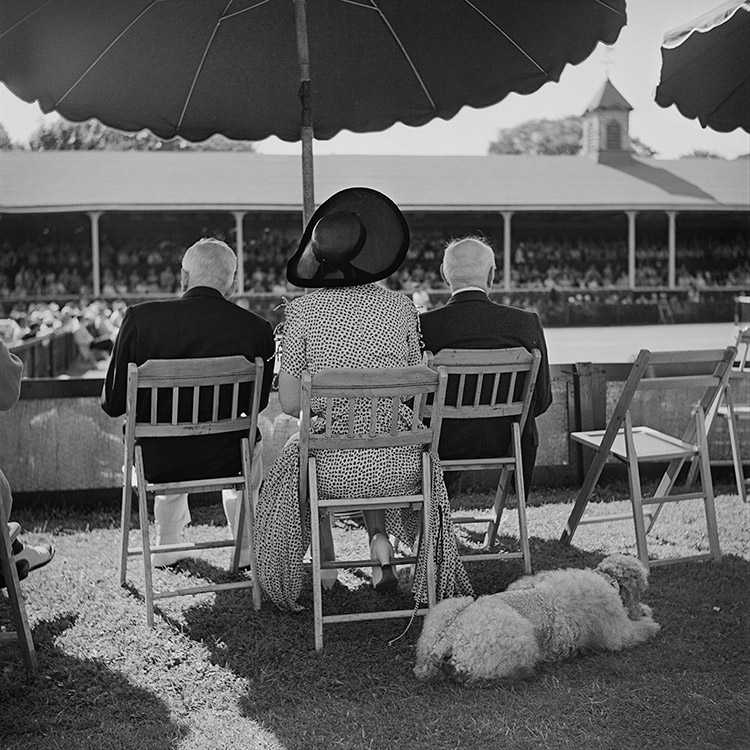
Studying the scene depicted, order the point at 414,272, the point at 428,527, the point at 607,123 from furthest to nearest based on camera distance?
the point at 607,123 → the point at 414,272 → the point at 428,527

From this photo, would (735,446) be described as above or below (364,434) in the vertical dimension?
below

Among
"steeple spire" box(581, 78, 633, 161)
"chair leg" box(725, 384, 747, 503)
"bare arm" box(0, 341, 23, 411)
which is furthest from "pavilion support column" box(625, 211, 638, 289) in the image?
"bare arm" box(0, 341, 23, 411)

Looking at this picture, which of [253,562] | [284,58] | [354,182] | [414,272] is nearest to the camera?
[253,562]

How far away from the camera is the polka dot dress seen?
10.4ft

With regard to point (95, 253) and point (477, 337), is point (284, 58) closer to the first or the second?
point (477, 337)

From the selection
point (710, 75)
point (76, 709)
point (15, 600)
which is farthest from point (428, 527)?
point (710, 75)

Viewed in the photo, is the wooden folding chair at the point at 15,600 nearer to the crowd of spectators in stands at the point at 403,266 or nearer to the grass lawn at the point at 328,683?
the grass lawn at the point at 328,683

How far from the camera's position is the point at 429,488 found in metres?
3.15

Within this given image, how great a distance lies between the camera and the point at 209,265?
358 centimetres

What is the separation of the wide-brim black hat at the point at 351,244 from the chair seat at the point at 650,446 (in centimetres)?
139

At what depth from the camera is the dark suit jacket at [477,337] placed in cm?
368

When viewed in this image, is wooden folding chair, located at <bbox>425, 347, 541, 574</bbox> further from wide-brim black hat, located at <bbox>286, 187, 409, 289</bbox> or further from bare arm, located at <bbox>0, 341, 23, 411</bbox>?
bare arm, located at <bbox>0, 341, 23, 411</bbox>

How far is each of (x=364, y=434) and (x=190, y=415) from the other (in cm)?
78

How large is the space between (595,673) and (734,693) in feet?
1.31
